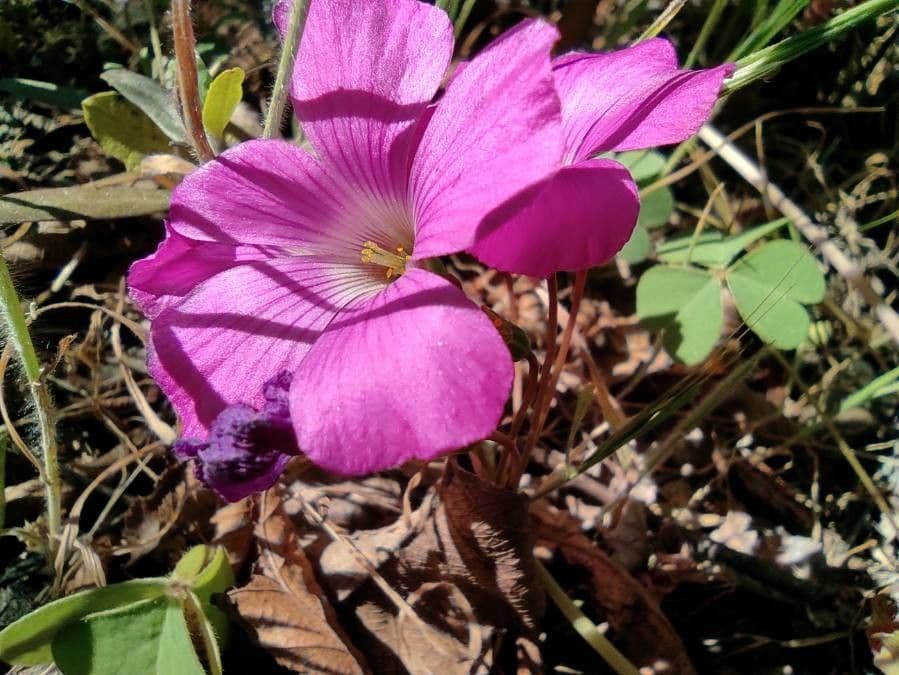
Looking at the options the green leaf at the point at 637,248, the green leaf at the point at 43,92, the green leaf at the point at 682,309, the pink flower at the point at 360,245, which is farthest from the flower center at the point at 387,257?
the green leaf at the point at 43,92

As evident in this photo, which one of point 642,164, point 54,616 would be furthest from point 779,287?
point 54,616

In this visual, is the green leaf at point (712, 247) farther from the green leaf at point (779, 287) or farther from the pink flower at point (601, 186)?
the pink flower at point (601, 186)

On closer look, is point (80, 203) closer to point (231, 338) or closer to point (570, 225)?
point (231, 338)

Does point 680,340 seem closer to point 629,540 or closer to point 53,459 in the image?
point 629,540

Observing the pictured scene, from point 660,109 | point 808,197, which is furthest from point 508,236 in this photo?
point 808,197

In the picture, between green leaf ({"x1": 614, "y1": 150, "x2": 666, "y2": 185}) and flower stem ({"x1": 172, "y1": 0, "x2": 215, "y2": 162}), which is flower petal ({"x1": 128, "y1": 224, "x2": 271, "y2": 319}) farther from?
green leaf ({"x1": 614, "y1": 150, "x2": 666, "y2": 185})
